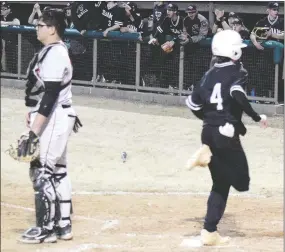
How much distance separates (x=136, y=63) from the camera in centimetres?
1539

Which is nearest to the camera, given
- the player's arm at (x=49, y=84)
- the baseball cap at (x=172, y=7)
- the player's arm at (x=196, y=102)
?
the player's arm at (x=49, y=84)

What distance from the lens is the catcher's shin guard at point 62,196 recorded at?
25.3 feet

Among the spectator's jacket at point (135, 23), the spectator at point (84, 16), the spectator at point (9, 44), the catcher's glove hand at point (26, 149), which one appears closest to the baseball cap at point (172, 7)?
the spectator's jacket at point (135, 23)

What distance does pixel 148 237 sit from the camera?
7941 mm

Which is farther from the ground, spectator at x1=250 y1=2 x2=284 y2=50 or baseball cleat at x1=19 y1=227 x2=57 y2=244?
spectator at x1=250 y1=2 x2=284 y2=50

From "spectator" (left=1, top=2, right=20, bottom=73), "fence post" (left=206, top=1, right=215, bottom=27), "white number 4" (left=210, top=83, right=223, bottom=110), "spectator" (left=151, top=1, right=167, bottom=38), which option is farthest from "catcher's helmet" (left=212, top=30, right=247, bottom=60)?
"spectator" (left=1, top=2, right=20, bottom=73)

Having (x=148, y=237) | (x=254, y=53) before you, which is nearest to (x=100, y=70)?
(x=254, y=53)

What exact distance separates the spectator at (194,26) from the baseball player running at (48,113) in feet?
23.6

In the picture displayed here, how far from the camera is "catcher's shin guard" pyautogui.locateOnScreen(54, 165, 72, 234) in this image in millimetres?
7727

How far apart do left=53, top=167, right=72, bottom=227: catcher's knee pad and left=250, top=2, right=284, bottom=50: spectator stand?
22.6 ft

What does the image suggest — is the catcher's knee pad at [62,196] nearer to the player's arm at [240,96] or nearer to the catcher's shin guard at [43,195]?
the catcher's shin guard at [43,195]

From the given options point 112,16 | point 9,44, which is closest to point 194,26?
point 112,16

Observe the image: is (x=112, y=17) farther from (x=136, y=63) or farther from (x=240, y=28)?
(x=240, y=28)

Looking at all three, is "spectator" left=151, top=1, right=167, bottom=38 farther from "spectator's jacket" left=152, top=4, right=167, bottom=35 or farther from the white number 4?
the white number 4
